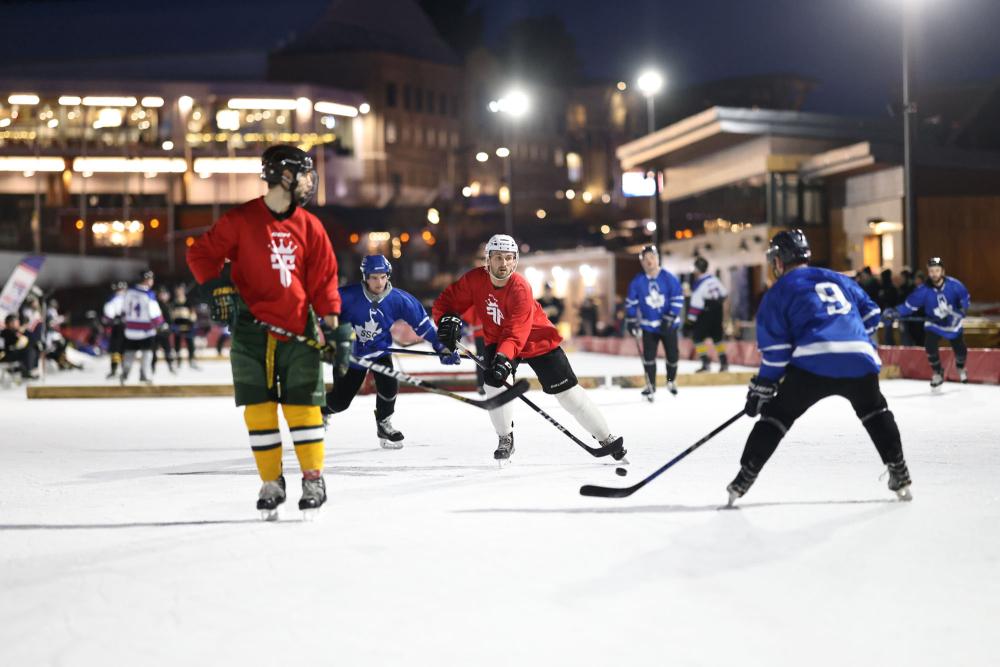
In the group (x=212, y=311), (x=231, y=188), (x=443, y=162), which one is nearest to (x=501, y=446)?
(x=212, y=311)

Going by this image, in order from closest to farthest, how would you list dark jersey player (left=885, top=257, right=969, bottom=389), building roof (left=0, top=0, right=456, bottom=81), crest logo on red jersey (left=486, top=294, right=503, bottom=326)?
1. crest logo on red jersey (left=486, top=294, right=503, bottom=326)
2. dark jersey player (left=885, top=257, right=969, bottom=389)
3. building roof (left=0, top=0, right=456, bottom=81)

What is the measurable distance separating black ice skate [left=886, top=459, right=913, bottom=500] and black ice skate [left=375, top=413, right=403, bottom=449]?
4337mm

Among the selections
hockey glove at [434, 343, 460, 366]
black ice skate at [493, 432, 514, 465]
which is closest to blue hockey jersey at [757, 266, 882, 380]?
black ice skate at [493, 432, 514, 465]

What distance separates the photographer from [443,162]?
71438 mm

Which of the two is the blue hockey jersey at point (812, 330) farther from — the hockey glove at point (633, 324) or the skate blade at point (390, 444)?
the hockey glove at point (633, 324)

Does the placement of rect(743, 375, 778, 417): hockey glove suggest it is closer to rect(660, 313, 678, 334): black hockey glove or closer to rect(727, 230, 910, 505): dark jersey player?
rect(727, 230, 910, 505): dark jersey player

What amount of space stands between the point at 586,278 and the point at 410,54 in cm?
3114

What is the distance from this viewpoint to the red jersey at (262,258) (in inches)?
239

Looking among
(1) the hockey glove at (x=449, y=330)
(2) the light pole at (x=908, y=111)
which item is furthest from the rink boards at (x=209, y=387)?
(1) the hockey glove at (x=449, y=330)

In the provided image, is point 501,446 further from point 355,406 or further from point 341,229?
point 341,229

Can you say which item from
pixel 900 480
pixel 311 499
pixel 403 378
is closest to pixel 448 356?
pixel 403 378

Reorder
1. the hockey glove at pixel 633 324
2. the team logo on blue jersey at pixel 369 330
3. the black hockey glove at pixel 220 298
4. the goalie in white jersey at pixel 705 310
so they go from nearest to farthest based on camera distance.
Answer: the black hockey glove at pixel 220 298, the team logo on blue jersey at pixel 369 330, the hockey glove at pixel 633 324, the goalie in white jersey at pixel 705 310

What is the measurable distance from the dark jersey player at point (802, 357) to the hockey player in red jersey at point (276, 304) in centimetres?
216

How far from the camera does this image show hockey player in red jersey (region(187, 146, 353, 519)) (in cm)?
607
